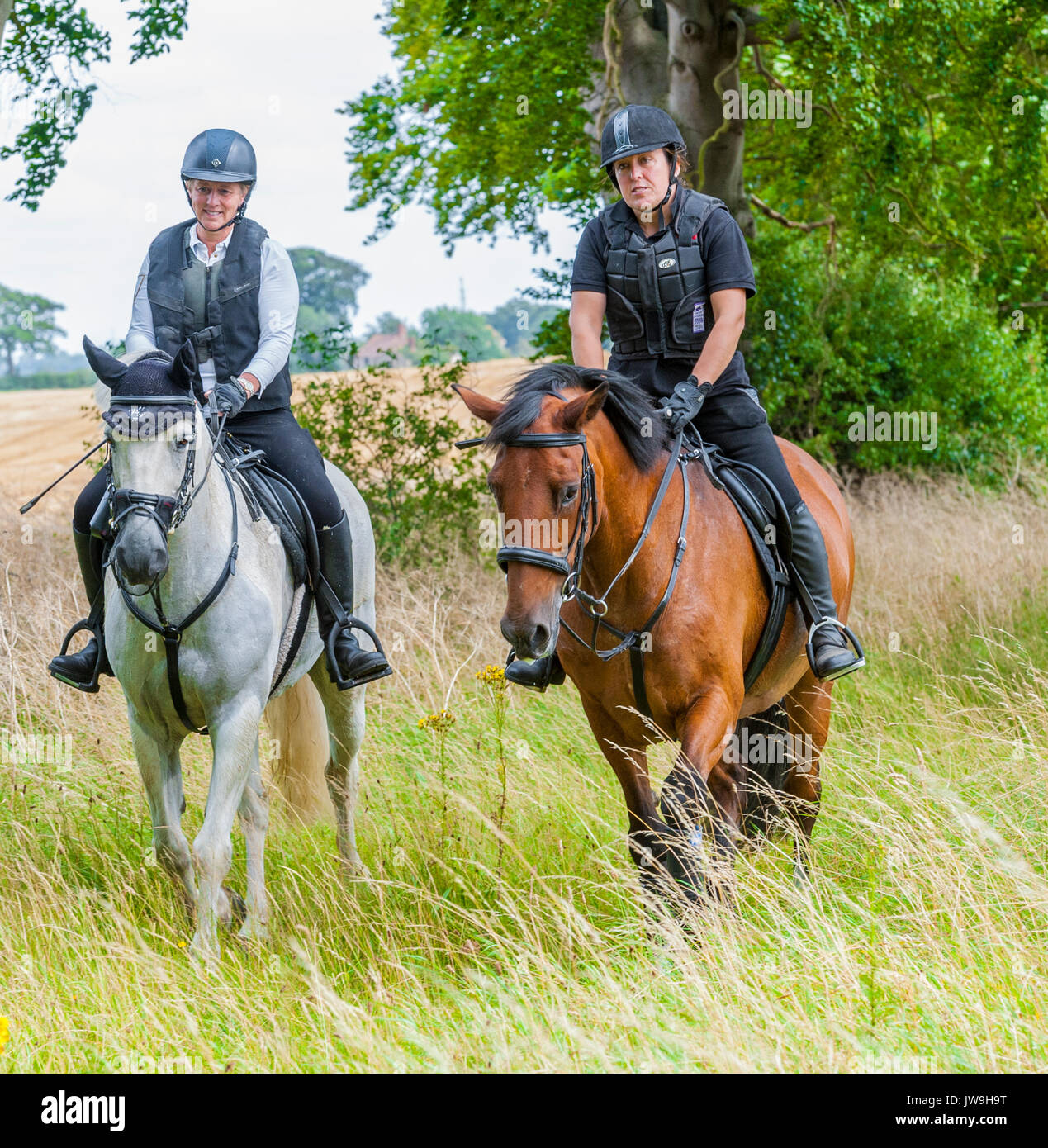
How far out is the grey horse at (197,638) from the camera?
169 inches

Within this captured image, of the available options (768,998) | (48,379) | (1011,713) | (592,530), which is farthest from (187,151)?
(48,379)

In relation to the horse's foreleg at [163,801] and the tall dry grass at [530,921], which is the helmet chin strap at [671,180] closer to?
the tall dry grass at [530,921]

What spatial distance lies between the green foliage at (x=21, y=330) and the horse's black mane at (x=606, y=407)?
90931 millimetres

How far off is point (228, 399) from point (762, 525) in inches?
88.8

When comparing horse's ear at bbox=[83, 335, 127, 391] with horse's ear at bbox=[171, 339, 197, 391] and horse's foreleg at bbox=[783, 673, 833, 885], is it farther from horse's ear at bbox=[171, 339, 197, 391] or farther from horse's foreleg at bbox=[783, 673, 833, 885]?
horse's foreleg at bbox=[783, 673, 833, 885]

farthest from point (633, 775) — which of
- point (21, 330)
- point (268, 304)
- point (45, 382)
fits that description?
point (21, 330)

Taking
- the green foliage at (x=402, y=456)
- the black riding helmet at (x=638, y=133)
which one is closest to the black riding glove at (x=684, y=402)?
the black riding helmet at (x=638, y=133)

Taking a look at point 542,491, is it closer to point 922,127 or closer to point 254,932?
point 254,932

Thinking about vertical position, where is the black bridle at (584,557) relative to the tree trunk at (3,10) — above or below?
below

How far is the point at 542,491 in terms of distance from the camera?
13.0ft

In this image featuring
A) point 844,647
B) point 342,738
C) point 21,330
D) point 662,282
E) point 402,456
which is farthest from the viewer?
point 21,330

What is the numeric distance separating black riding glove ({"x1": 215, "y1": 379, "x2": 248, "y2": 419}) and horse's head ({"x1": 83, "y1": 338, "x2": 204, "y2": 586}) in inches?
13.0
